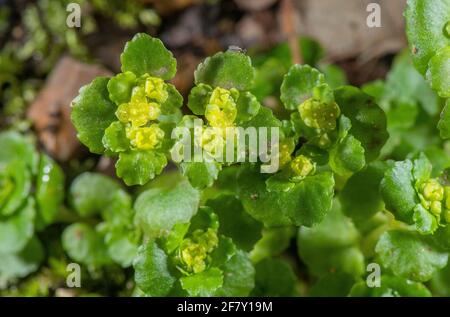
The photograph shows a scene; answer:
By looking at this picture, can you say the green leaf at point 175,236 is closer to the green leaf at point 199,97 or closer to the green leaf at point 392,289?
the green leaf at point 199,97

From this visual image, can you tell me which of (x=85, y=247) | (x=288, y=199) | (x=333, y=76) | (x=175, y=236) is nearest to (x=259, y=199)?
(x=288, y=199)

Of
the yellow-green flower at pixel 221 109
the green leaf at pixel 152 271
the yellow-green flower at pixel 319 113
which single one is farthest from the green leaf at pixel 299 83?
the green leaf at pixel 152 271

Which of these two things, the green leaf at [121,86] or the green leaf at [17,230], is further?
the green leaf at [17,230]

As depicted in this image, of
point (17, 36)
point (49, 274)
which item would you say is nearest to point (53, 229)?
point (49, 274)

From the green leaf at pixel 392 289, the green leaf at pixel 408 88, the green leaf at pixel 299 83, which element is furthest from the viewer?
the green leaf at pixel 408 88

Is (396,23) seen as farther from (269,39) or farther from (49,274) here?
(49,274)

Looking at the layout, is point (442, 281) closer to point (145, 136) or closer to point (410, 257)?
point (410, 257)

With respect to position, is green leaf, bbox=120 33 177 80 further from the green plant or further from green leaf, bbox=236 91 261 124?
the green plant
